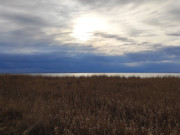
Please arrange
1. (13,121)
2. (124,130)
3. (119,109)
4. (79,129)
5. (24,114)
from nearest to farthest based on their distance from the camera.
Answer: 1. (124,130)
2. (79,129)
3. (13,121)
4. (24,114)
5. (119,109)

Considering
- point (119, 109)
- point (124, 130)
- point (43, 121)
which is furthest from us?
point (119, 109)

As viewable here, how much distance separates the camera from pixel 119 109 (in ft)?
18.1

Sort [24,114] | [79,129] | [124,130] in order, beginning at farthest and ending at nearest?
[24,114], [79,129], [124,130]

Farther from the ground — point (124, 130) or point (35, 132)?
point (124, 130)

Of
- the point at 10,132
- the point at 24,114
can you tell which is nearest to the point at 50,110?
the point at 24,114

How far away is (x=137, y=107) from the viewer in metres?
5.65

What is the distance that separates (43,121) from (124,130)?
2.33m

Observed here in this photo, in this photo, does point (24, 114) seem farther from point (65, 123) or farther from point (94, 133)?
point (94, 133)

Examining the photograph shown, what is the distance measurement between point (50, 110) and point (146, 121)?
3.30m

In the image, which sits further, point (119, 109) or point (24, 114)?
point (119, 109)

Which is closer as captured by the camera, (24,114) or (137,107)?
(24,114)

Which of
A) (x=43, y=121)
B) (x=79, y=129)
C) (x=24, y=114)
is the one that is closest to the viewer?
(x=79, y=129)

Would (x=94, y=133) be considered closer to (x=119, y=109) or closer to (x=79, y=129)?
(x=79, y=129)

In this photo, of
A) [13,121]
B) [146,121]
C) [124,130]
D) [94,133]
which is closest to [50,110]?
[13,121]
